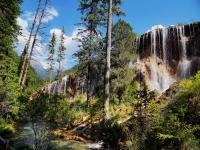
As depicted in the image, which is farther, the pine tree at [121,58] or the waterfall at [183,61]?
the waterfall at [183,61]

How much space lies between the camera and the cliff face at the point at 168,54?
31.2m

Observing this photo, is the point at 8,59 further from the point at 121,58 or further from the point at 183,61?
the point at 183,61

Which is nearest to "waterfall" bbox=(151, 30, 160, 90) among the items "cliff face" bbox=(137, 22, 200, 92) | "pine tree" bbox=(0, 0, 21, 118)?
"cliff face" bbox=(137, 22, 200, 92)

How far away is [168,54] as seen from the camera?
3281cm

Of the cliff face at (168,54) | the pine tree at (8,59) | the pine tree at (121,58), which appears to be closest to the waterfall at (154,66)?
the cliff face at (168,54)

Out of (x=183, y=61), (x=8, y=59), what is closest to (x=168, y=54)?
(x=183, y=61)

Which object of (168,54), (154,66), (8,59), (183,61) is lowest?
(8,59)

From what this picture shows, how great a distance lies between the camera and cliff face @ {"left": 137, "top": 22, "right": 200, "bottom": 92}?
1230 inches

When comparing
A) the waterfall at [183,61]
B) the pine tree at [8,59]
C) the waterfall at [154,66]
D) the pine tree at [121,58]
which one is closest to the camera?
the pine tree at [8,59]

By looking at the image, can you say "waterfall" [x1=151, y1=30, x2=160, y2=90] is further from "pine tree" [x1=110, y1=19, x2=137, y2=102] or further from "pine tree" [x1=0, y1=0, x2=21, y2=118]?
"pine tree" [x1=0, y1=0, x2=21, y2=118]

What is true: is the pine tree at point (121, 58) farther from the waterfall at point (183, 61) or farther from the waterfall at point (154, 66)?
the waterfall at point (183, 61)

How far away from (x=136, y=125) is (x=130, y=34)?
2118 cm

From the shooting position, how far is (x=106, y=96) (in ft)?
52.0

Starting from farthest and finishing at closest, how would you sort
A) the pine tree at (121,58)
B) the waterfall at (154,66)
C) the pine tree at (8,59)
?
the waterfall at (154,66), the pine tree at (121,58), the pine tree at (8,59)
